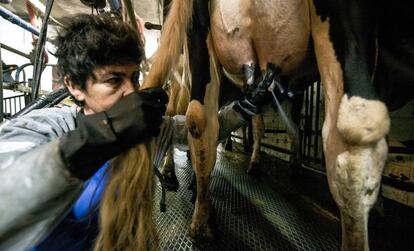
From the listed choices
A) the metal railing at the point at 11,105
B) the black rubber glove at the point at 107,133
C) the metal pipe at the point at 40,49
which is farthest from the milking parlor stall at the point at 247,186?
the metal railing at the point at 11,105

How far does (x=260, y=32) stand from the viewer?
1.08 m

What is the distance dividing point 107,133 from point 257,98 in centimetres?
89

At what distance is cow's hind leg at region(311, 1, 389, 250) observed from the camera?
765 millimetres

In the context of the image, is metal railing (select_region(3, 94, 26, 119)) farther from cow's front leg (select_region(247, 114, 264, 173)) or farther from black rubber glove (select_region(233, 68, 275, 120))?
black rubber glove (select_region(233, 68, 275, 120))

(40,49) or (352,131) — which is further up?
(40,49)

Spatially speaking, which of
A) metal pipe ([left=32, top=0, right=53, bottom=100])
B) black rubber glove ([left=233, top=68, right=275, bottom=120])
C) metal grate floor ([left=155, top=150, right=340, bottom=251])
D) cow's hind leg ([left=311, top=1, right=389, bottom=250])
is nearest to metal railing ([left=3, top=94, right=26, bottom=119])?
metal pipe ([left=32, top=0, right=53, bottom=100])

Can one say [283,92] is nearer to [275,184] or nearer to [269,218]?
[269,218]

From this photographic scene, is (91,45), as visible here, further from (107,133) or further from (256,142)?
(256,142)

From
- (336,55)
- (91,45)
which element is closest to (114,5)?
(91,45)

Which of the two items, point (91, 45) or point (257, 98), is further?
point (257, 98)

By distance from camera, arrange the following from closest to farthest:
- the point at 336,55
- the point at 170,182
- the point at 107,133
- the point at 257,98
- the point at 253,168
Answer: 1. the point at 107,133
2. the point at 336,55
3. the point at 257,98
4. the point at 170,182
5. the point at 253,168

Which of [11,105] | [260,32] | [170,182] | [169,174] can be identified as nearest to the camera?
[260,32]

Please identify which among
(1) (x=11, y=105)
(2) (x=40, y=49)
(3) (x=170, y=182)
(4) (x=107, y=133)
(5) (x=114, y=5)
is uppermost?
(5) (x=114, y=5)

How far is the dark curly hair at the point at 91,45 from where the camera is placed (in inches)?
30.5
